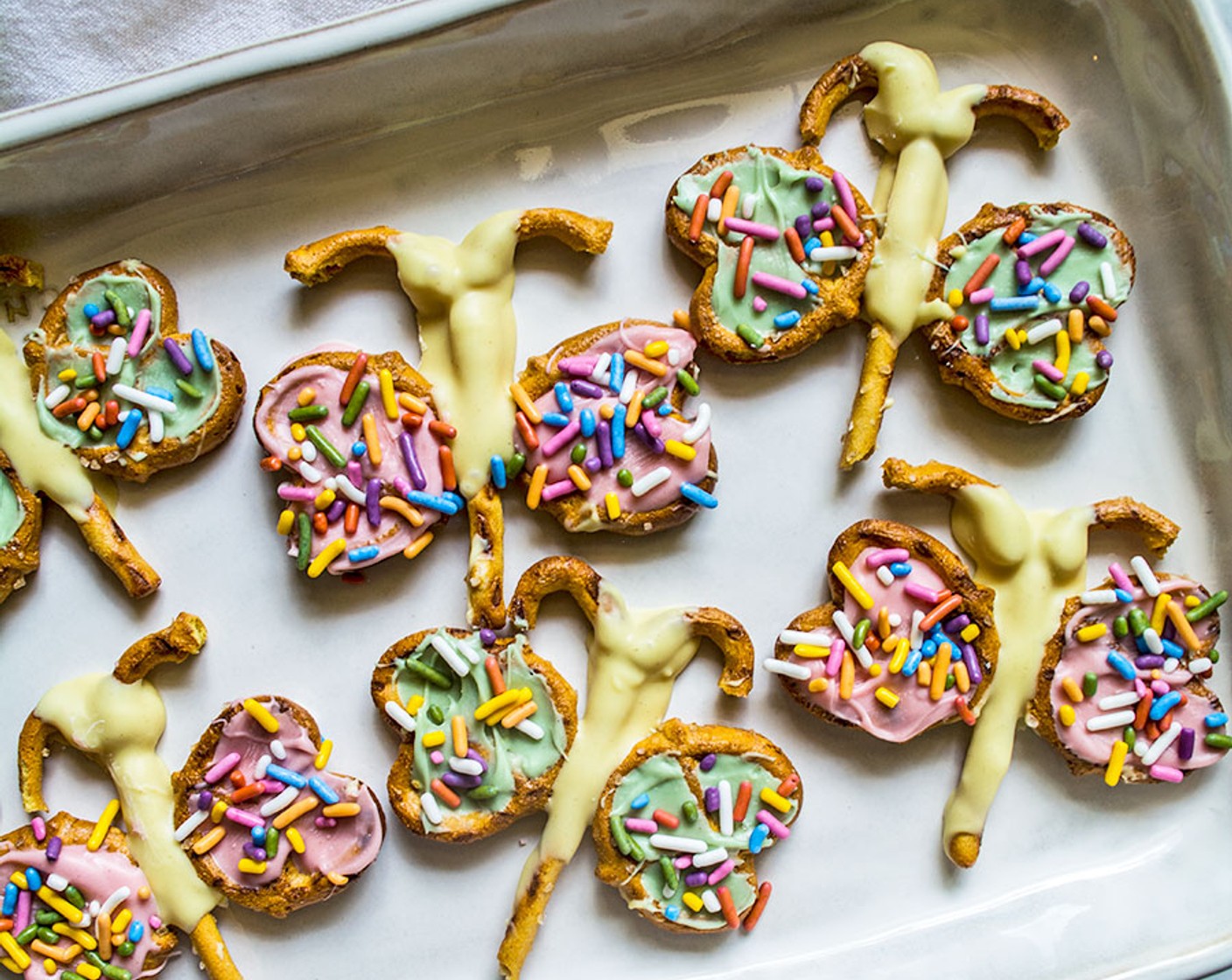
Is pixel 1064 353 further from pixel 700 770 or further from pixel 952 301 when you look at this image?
pixel 700 770

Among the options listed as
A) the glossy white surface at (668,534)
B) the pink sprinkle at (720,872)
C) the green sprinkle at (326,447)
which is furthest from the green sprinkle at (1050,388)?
the green sprinkle at (326,447)

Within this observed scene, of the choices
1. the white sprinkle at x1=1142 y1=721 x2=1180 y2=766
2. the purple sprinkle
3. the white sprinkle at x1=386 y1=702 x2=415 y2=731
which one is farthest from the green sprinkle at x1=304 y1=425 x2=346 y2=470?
the white sprinkle at x1=1142 y1=721 x2=1180 y2=766

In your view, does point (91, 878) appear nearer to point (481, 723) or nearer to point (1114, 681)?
point (481, 723)

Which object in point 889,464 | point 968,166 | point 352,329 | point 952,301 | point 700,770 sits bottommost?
point 700,770

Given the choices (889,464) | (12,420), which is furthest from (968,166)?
(12,420)

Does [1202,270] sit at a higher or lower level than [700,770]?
higher

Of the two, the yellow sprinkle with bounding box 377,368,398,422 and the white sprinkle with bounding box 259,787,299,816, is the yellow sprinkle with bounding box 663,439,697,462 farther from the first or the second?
the white sprinkle with bounding box 259,787,299,816
